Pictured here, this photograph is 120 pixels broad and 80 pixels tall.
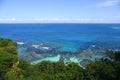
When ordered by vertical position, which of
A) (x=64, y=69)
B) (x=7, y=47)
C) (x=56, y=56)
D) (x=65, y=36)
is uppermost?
(x=7, y=47)

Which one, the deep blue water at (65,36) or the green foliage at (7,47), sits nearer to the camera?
the green foliage at (7,47)

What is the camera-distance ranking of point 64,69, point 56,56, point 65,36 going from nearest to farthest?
point 64,69, point 56,56, point 65,36

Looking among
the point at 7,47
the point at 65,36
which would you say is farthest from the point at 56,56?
the point at 65,36

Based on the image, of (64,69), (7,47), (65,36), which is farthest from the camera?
(65,36)

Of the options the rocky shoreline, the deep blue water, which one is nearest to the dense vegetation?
the rocky shoreline

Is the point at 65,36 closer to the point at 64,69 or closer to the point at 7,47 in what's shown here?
the point at 7,47

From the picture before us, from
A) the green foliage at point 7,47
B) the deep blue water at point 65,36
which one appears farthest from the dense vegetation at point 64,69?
the deep blue water at point 65,36

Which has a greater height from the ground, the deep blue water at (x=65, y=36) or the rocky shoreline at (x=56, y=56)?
the rocky shoreline at (x=56, y=56)

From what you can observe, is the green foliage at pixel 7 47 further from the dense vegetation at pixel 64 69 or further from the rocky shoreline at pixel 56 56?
the rocky shoreline at pixel 56 56

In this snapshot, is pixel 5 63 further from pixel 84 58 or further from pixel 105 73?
pixel 84 58

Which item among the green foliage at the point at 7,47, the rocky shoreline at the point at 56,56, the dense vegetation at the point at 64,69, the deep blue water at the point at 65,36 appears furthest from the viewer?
the deep blue water at the point at 65,36

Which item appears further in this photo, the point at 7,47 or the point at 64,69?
the point at 7,47
